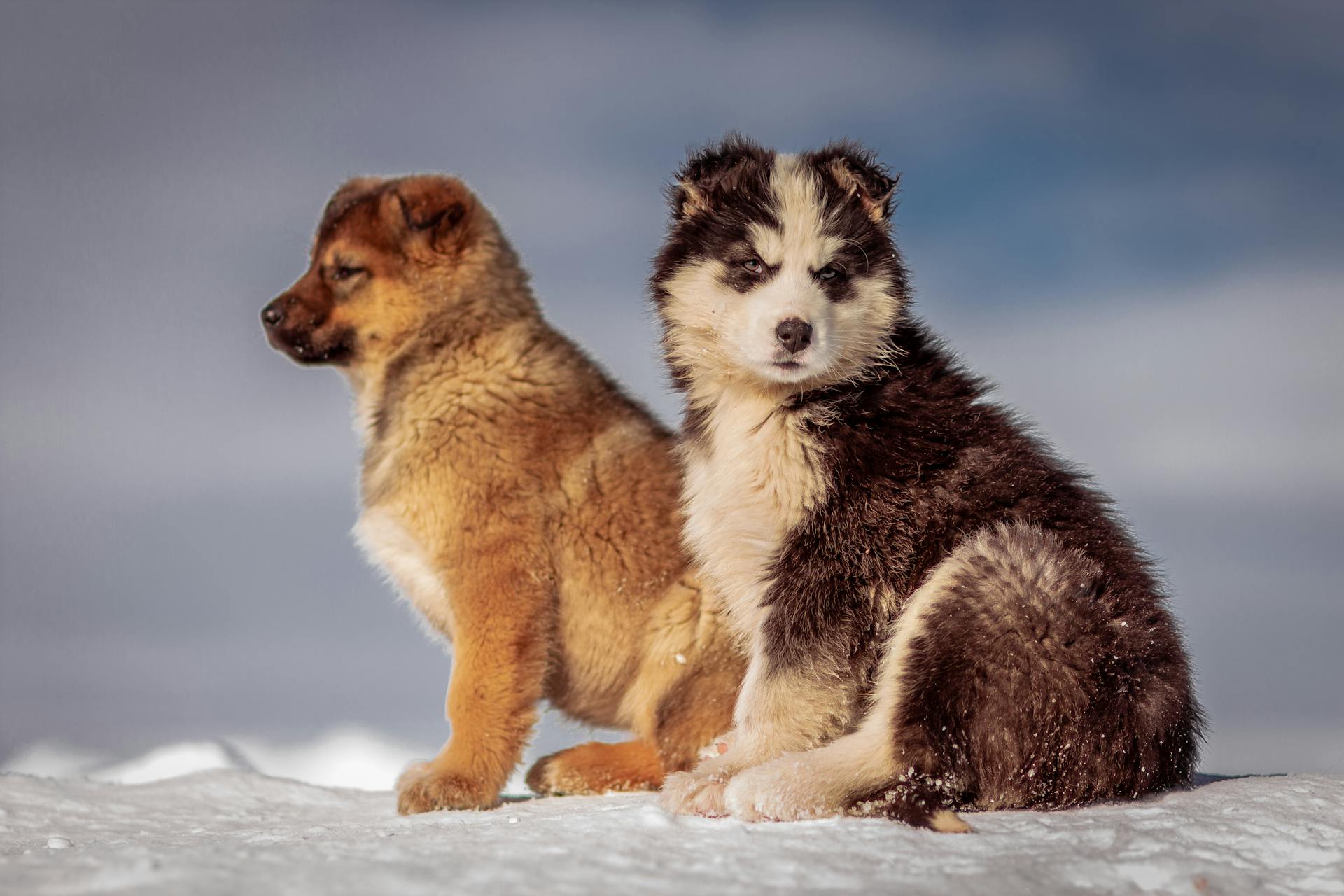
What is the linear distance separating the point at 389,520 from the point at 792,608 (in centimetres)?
269

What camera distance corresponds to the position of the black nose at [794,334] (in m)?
5.16

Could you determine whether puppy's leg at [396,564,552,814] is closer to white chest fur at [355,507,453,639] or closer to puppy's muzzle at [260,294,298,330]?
white chest fur at [355,507,453,639]

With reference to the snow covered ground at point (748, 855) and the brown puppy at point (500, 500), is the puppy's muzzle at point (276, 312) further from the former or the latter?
the snow covered ground at point (748, 855)

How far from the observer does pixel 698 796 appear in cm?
489

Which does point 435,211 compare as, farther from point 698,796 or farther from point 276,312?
point 698,796

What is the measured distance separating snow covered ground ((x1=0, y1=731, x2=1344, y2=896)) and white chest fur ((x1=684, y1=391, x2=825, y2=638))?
1.02 meters

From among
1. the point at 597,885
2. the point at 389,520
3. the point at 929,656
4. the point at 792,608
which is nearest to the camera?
the point at 597,885

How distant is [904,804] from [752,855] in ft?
2.87

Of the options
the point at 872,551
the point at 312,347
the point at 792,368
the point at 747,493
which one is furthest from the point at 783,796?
the point at 312,347

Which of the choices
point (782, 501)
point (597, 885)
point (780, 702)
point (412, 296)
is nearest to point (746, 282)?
point (782, 501)

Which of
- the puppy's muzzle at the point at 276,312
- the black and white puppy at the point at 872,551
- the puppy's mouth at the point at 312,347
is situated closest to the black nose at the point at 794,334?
the black and white puppy at the point at 872,551

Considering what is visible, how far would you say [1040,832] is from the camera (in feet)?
14.1

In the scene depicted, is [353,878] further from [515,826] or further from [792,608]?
[792,608]

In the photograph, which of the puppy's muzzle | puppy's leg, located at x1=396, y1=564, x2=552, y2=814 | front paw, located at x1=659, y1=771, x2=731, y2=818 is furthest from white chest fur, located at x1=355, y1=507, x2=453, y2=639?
front paw, located at x1=659, y1=771, x2=731, y2=818
